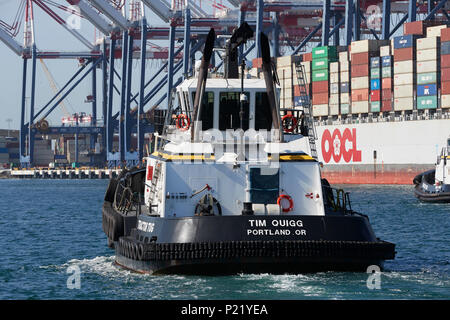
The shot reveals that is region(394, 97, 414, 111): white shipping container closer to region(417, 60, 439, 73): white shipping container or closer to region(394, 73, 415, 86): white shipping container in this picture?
region(394, 73, 415, 86): white shipping container

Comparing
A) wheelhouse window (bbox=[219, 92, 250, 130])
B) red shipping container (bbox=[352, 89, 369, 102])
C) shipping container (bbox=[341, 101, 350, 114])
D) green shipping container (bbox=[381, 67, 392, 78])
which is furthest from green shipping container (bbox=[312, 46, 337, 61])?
wheelhouse window (bbox=[219, 92, 250, 130])

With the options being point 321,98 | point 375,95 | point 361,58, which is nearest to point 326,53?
point 321,98

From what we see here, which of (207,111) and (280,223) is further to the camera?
(207,111)

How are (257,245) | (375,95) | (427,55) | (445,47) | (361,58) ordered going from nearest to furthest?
(257,245)
(445,47)
(427,55)
(375,95)
(361,58)

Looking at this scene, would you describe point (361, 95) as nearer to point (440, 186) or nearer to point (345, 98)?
point (345, 98)

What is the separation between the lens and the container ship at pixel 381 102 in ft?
295

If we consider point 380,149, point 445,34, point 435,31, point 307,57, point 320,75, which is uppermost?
point 435,31

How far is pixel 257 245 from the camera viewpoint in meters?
18.5

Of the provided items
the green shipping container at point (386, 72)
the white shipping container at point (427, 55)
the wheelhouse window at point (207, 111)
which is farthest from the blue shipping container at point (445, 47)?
the wheelhouse window at point (207, 111)

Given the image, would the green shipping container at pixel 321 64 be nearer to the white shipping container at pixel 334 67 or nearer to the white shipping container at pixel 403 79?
the white shipping container at pixel 334 67

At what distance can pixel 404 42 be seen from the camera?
93.8 m

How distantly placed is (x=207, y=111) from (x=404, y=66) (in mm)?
73991

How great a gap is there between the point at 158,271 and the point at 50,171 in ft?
Result: 518

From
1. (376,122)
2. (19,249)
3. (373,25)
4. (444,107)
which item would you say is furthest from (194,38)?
(19,249)
